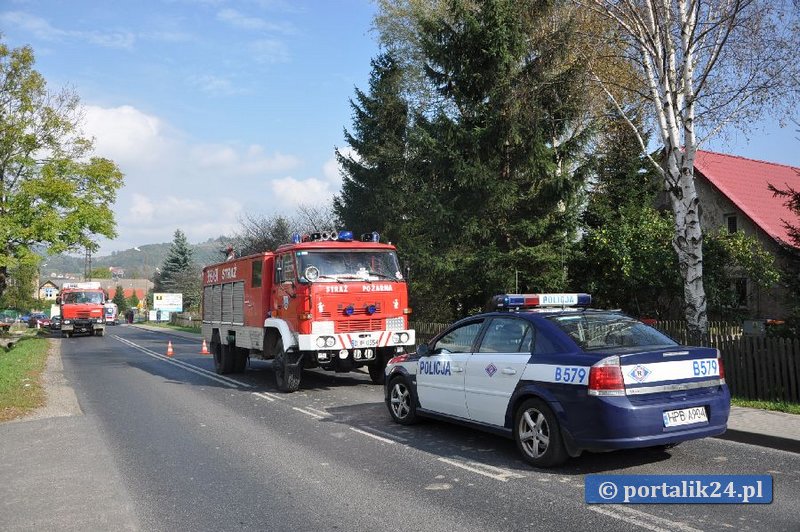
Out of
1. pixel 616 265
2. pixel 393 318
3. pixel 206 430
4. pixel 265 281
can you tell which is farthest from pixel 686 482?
pixel 616 265

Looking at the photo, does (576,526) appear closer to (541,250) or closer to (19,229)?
(541,250)

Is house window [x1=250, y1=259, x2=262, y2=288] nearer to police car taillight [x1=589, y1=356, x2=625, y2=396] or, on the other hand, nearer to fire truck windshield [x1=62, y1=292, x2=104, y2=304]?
police car taillight [x1=589, y1=356, x2=625, y2=396]

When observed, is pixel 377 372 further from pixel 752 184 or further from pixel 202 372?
pixel 752 184

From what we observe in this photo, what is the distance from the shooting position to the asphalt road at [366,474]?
4.75m

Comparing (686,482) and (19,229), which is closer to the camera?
(686,482)

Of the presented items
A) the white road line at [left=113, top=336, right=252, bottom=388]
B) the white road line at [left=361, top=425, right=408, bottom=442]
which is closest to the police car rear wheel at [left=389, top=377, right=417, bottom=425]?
the white road line at [left=361, top=425, right=408, bottom=442]

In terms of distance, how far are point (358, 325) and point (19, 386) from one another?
7240mm

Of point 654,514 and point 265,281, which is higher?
point 265,281

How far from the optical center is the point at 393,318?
39.2 ft

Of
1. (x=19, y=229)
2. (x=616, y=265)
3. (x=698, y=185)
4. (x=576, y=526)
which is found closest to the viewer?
(x=576, y=526)

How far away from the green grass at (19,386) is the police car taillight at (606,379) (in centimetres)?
873

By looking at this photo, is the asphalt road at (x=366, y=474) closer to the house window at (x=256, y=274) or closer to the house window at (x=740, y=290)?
the house window at (x=256, y=274)

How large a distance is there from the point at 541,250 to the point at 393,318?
584cm

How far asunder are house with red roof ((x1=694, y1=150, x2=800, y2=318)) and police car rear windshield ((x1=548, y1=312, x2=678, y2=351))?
15.0 meters
